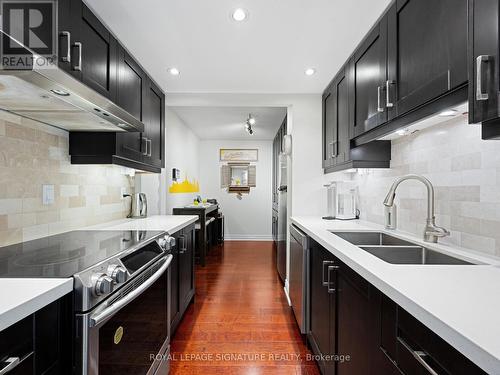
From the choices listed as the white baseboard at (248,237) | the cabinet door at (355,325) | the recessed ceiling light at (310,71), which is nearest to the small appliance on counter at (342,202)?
the recessed ceiling light at (310,71)

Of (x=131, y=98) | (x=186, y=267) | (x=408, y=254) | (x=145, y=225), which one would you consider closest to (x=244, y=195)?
(x=186, y=267)

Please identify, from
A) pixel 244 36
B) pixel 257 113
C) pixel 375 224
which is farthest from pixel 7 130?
pixel 257 113

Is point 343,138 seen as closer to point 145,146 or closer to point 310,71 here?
point 310,71

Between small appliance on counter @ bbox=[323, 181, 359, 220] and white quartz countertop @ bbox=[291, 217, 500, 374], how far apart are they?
141 cm

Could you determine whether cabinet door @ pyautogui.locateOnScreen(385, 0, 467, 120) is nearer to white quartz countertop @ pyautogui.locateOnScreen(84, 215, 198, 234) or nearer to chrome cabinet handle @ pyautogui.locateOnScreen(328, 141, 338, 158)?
chrome cabinet handle @ pyautogui.locateOnScreen(328, 141, 338, 158)

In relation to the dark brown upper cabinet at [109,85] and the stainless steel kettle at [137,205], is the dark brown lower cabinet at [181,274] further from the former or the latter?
the dark brown upper cabinet at [109,85]

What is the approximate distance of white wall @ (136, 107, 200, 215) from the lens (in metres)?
3.38

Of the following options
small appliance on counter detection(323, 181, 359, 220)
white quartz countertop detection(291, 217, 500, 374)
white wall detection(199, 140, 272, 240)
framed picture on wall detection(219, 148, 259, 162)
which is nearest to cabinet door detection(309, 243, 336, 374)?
white quartz countertop detection(291, 217, 500, 374)

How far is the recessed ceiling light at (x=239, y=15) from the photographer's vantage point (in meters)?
1.63

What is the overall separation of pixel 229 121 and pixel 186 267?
3032 millimetres

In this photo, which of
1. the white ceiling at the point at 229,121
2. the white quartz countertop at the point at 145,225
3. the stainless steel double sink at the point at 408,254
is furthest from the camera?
the white ceiling at the point at 229,121

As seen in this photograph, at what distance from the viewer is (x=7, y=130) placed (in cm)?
140

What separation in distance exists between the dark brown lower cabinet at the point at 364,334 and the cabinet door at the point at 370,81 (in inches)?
35.5

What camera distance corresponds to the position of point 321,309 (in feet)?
5.68
